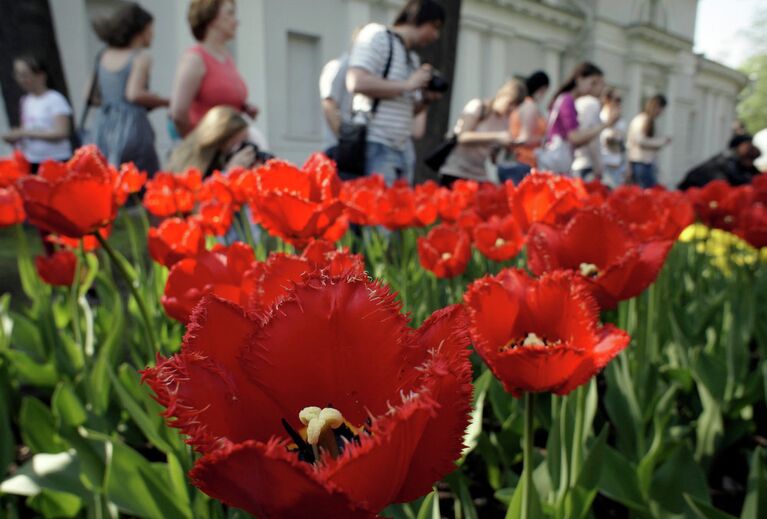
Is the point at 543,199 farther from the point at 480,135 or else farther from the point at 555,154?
the point at 555,154

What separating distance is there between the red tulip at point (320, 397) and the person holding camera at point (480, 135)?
3487 millimetres

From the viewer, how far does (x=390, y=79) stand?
9.62ft

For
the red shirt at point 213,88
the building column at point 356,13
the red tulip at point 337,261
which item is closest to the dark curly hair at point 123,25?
the red shirt at point 213,88

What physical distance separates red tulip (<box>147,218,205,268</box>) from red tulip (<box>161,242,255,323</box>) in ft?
0.85

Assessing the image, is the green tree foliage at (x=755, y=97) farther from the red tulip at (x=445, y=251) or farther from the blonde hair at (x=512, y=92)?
the red tulip at (x=445, y=251)

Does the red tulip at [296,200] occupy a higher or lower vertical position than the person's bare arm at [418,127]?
lower

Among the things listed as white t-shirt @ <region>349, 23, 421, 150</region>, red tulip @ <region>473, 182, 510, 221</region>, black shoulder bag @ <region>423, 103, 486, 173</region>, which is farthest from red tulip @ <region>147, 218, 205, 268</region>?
black shoulder bag @ <region>423, 103, 486, 173</region>

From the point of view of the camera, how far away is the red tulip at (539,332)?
64 centimetres

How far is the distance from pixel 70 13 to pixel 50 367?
7489 mm

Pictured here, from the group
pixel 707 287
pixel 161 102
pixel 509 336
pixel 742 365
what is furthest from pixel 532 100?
pixel 509 336

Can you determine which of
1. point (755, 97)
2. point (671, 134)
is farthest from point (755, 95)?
point (671, 134)

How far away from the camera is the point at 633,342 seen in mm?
1598

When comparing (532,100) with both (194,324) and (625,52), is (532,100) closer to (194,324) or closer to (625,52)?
(194,324)

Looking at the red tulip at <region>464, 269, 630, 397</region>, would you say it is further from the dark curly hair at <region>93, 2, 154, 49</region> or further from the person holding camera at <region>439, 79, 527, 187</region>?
the person holding camera at <region>439, 79, 527, 187</region>
